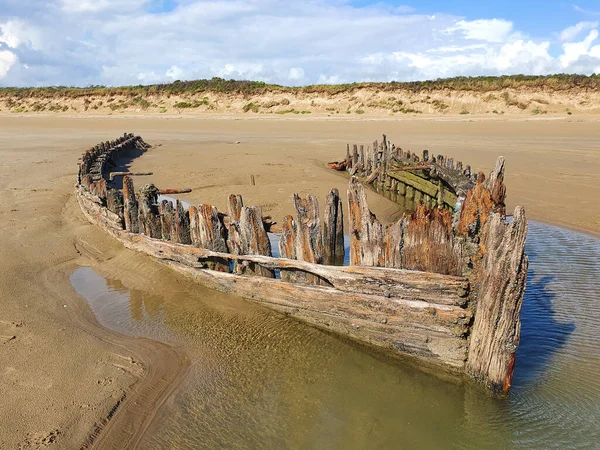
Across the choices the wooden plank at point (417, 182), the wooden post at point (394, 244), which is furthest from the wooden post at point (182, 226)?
the wooden plank at point (417, 182)

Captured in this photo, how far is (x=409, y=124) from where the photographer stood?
30188mm

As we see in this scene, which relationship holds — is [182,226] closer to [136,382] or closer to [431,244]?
[136,382]

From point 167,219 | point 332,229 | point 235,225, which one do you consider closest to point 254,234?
point 235,225

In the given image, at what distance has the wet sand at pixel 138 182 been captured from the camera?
427cm

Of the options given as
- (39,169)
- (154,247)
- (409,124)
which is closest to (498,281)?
(154,247)

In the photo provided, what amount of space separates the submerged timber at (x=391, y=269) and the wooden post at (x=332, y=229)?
15 mm

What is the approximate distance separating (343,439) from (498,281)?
5.86 feet

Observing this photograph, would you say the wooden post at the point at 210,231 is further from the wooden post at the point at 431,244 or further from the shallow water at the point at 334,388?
the wooden post at the point at 431,244

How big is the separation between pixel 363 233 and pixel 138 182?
11.0 m

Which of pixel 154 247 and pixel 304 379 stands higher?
pixel 154 247

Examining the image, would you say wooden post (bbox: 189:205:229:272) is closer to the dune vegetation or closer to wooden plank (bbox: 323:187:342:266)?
wooden plank (bbox: 323:187:342:266)

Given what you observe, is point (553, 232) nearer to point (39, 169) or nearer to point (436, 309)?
point (436, 309)

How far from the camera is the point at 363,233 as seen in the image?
5004 millimetres

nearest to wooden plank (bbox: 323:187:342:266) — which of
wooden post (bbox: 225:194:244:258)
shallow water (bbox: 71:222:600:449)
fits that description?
shallow water (bbox: 71:222:600:449)
